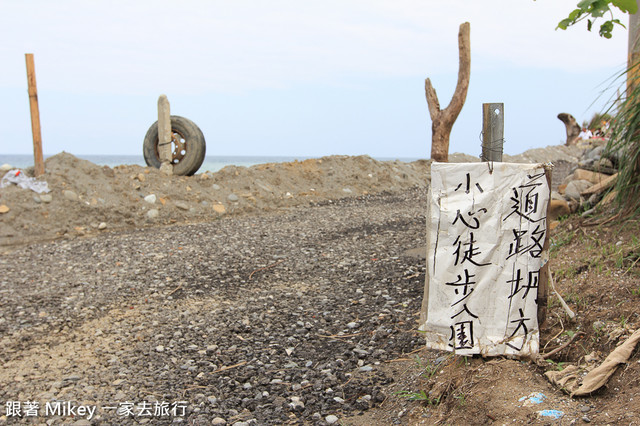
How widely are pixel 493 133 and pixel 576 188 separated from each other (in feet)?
12.3

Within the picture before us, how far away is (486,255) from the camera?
9.41 ft

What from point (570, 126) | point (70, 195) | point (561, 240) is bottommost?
point (561, 240)

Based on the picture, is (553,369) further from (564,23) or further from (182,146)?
(182,146)

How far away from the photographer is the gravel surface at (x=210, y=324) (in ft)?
10.4

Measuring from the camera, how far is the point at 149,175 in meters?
10.1

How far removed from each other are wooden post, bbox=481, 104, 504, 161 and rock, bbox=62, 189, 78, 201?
7.72 meters

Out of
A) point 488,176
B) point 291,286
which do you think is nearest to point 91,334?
point 291,286

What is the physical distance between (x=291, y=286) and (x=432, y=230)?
267 centimetres

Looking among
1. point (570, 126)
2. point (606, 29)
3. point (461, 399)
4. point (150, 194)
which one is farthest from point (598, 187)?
point (570, 126)

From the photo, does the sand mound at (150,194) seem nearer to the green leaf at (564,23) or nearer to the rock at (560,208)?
the rock at (560,208)

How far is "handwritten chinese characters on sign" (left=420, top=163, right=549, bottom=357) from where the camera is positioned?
2.84m

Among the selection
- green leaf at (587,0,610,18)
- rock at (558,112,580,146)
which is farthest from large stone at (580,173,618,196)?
rock at (558,112,580,146)

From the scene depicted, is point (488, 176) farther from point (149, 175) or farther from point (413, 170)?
point (413, 170)

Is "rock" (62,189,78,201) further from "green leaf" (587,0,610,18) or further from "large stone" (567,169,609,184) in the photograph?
"green leaf" (587,0,610,18)
